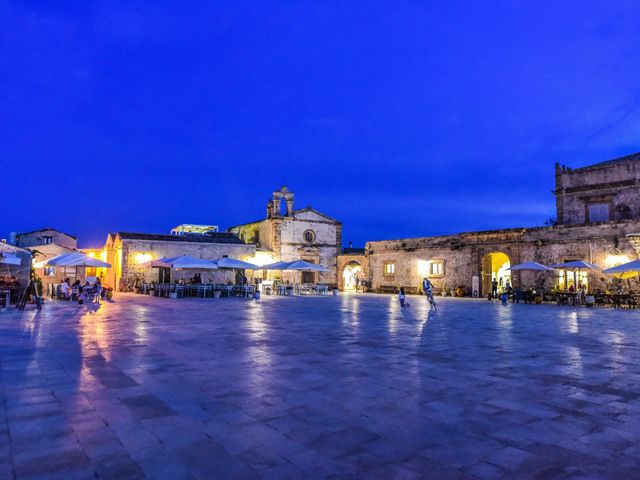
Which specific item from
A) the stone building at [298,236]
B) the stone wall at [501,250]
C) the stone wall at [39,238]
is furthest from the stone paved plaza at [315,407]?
the stone wall at [39,238]

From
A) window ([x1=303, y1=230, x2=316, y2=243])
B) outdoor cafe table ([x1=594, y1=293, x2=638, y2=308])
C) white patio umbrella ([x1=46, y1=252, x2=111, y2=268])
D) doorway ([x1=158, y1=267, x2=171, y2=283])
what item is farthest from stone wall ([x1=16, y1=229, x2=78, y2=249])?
outdoor cafe table ([x1=594, y1=293, x2=638, y2=308])

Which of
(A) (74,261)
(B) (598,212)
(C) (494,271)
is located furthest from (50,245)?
(B) (598,212)

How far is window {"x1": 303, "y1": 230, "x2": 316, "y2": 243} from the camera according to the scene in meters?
37.1

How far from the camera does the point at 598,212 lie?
26.2 meters

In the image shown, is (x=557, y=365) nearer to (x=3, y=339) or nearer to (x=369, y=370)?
(x=369, y=370)

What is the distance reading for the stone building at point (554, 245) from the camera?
22141 mm

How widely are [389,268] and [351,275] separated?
19.2ft

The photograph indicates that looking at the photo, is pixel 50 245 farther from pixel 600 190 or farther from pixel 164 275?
pixel 600 190

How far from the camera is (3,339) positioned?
8625mm

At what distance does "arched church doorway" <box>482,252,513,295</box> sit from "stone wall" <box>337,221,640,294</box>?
1.72 feet

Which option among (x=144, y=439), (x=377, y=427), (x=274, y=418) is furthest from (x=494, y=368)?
(x=144, y=439)

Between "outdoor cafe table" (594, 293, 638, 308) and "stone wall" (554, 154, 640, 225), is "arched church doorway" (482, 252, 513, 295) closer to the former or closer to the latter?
"stone wall" (554, 154, 640, 225)

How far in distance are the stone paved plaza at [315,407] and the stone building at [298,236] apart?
1059 inches

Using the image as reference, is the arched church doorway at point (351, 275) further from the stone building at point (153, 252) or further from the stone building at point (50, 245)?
the stone building at point (50, 245)
